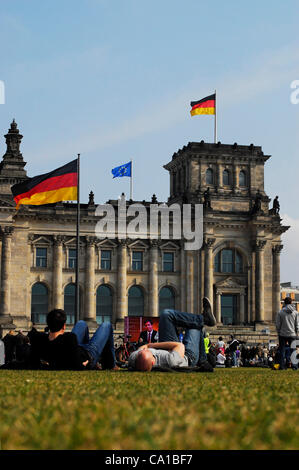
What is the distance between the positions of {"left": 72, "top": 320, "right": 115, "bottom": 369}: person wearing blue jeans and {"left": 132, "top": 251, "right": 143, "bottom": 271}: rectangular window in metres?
55.9

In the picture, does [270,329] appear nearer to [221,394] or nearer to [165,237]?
[165,237]

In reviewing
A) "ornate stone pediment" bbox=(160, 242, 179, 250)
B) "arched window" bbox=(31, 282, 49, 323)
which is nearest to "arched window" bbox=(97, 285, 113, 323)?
"arched window" bbox=(31, 282, 49, 323)

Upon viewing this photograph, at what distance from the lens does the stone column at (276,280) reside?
72.8m

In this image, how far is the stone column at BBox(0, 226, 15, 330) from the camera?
6444 centimetres

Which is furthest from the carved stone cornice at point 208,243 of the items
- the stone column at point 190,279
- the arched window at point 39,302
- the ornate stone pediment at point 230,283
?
the arched window at point 39,302

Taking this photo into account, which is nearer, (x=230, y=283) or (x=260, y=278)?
(x=230, y=283)

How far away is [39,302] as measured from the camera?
67.2 meters

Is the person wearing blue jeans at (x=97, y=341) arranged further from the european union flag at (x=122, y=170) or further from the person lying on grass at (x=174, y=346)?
the european union flag at (x=122, y=170)

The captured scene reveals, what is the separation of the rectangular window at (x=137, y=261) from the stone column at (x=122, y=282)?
1.26 meters

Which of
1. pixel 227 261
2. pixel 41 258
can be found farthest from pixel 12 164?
pixel 227 261

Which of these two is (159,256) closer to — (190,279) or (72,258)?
(190,279)

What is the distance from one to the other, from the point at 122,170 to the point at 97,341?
56350mm

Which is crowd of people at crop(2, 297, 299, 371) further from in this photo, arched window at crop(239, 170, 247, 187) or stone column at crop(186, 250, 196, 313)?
arched window at crop(239, 170, 247, 187)
